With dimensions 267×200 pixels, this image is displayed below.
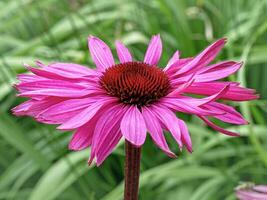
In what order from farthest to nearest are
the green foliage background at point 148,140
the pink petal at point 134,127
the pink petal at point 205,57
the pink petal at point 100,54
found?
the green foliage background at point 148,140 < the pink petal at point 100,54 < the pink petal at point 205,57 < the pink petal at point 134,127

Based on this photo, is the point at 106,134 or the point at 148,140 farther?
the point at 148,140

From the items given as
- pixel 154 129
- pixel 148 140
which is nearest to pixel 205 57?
pixel 154 129

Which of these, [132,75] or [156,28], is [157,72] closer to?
[132,75]

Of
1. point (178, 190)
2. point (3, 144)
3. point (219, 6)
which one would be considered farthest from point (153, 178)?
point (219, 6)

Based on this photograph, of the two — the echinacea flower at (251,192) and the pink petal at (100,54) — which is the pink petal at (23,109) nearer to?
the pink petal at (100,54)

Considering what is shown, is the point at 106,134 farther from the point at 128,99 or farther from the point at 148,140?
the point at 148,140

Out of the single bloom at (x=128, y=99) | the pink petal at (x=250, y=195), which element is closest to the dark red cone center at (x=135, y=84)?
the single bloom at (x=128, y=99)
